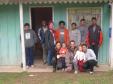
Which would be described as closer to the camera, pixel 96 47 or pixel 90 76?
pixel 90 76

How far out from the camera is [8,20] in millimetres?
16344

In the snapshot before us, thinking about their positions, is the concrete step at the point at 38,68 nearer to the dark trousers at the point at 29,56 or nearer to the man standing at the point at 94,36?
the dark trousers at the point at 29,56

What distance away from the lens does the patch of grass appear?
44.7 ft

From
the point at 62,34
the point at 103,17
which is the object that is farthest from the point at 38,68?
the point at 103,17

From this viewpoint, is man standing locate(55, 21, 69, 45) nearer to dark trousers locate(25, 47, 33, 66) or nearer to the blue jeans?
the blue jeans

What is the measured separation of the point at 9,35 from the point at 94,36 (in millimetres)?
3607

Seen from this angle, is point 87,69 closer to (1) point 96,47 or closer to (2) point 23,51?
(1) point 96,47

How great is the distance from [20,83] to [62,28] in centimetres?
337

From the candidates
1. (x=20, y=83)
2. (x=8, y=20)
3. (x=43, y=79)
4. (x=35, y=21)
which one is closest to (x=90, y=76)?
(x=43, y=79)

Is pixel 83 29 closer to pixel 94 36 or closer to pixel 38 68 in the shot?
pixel 94 36

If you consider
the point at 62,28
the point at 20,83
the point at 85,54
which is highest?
the point at 62,28

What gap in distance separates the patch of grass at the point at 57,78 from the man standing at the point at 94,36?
1.40 metres

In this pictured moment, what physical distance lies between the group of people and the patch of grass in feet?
1.84

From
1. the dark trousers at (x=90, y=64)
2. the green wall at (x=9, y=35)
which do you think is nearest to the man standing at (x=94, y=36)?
the dark trousers at (x=90, y=64)
